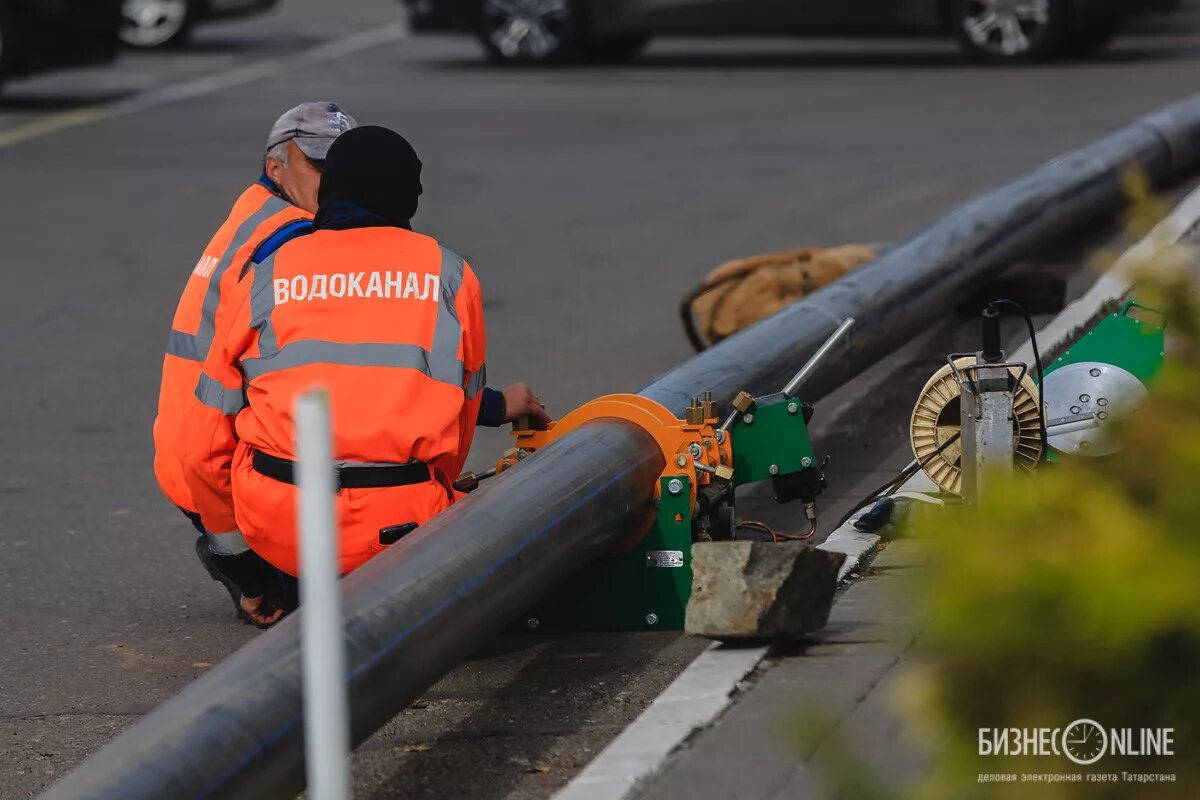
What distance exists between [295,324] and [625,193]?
8.26 m

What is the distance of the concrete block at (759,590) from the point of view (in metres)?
4.81

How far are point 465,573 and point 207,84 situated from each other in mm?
15520

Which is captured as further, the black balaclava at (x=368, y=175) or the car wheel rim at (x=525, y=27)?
the car wheel rim at (x=525, y=27)

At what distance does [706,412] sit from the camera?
18.5 feet

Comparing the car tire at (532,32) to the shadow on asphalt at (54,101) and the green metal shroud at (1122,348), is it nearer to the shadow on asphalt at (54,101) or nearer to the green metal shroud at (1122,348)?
the shadow on asphalt at (54,101)

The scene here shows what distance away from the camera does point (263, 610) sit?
18.8 feet

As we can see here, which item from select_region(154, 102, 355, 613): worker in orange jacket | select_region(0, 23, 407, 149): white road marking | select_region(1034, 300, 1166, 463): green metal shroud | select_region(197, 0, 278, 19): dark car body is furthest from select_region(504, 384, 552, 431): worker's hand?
select_region(197, 0, 278, 19): dark car body

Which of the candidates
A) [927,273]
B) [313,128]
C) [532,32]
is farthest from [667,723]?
[532,32]

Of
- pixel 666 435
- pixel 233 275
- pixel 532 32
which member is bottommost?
pixel 532 32

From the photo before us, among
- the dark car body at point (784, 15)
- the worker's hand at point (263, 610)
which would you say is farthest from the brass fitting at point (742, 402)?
the dark car body at point (784, 15)

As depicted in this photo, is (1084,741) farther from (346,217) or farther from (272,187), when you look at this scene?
(272,187)

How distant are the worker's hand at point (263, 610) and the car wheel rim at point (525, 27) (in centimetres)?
1481

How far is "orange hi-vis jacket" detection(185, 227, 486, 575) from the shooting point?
5195 mm

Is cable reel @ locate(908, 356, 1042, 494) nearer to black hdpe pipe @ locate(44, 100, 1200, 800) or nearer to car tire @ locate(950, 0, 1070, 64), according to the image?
black hdpe pipe @ locate(44, 100, 1200, 800)
